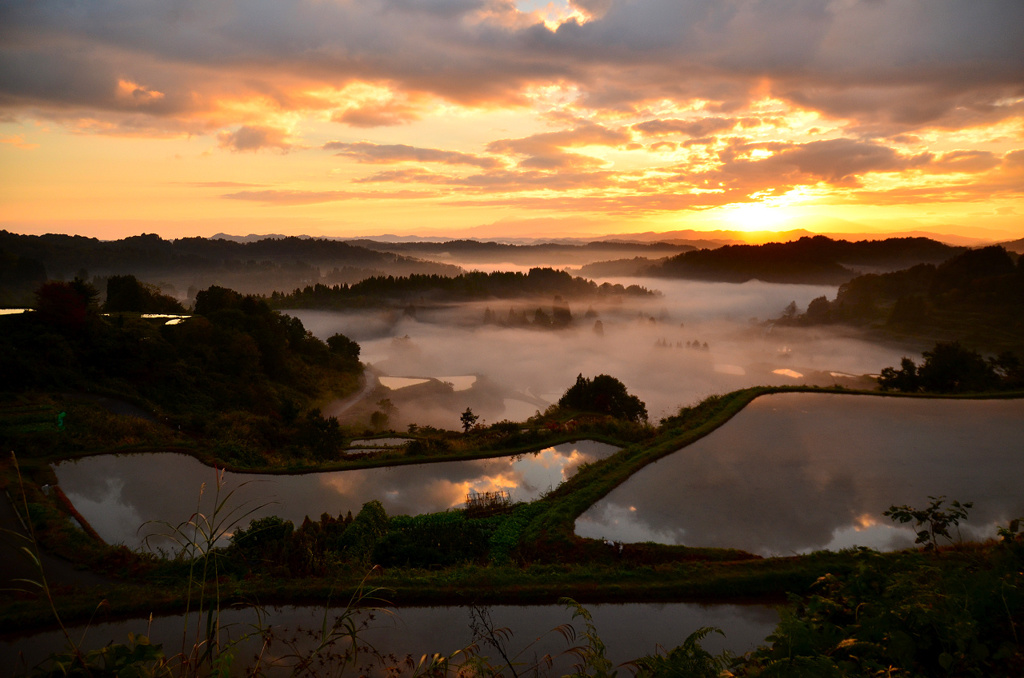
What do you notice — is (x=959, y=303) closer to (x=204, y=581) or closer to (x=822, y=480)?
(x=822, y=480)

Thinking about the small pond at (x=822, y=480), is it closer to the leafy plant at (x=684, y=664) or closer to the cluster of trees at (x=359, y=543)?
the cluster of trees at (x=359, y=543)

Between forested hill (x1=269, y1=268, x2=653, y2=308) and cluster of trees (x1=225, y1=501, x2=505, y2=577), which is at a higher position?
forested hill (x1=269, y1=268, x2=653, y2=308)

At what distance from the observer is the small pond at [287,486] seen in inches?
538

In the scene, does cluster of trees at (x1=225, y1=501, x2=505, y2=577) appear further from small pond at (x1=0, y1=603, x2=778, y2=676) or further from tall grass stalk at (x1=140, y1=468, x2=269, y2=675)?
small pond at (x1=0, y1=603, x2=778, y2=676)

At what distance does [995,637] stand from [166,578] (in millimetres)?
12418

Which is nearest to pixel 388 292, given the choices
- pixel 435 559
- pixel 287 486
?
pixel 287 486

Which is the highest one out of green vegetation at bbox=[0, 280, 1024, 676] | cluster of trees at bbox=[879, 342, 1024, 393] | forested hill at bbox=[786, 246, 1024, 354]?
forested hill at bbox=[786, 246, 1024, 354]

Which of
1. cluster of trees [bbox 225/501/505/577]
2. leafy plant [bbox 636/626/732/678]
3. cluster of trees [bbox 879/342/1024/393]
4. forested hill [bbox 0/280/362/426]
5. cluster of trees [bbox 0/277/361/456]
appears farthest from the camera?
cluster of trees [bbox 879/342/1024/393]

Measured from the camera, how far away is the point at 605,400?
34094 mm

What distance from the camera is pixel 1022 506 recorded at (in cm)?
1180

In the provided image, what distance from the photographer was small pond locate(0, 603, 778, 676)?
25.4ft

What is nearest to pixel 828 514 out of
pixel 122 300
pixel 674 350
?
pixel 122 300

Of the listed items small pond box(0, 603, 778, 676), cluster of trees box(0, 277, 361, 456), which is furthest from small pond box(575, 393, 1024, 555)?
cluster of trees box(0, 277, 361, 456)

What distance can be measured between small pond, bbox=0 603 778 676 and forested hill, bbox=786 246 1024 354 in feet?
349
